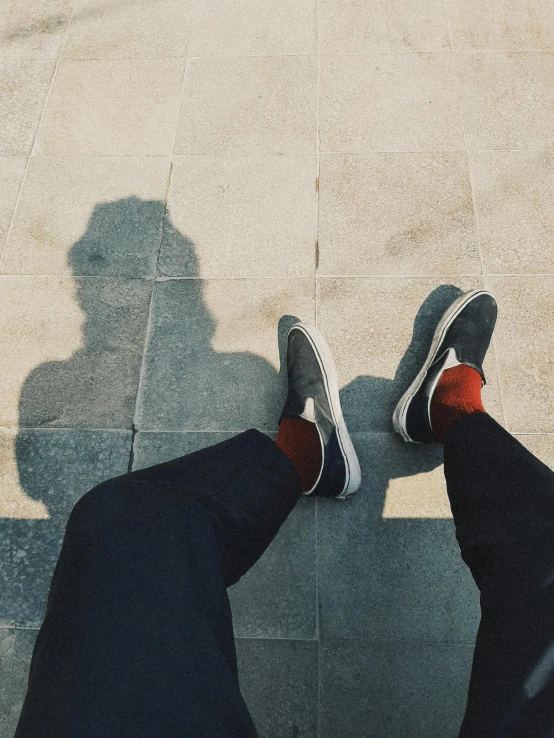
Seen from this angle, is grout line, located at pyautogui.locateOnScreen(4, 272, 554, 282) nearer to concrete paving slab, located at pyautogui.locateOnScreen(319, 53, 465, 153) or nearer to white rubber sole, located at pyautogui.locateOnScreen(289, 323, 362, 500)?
white rubber sole, located at pyautogui.locateOnScreen(289, 323, 362, 500)

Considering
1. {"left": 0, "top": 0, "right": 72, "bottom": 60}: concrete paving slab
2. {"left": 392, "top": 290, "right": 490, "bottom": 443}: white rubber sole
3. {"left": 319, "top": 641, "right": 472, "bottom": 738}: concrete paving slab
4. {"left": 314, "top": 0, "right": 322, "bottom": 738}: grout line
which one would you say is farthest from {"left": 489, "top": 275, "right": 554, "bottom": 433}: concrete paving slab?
{"left": 0, "top": 0, "right": 72, "bottom": 60}: concrete paving slab

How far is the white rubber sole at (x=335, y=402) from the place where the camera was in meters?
2.06

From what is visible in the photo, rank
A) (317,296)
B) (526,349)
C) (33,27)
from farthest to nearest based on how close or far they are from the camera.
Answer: (33,27), (317,296), (526,349)

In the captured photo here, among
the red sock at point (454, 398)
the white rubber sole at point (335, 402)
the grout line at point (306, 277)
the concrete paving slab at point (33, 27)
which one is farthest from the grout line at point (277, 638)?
the concrete paving slab at point (33, 27)

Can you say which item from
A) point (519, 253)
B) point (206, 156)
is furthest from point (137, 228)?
→ point (519, 253)

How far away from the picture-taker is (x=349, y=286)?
2451 mm

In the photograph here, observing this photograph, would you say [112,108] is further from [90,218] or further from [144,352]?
[144,352]

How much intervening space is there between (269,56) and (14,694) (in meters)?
3.00

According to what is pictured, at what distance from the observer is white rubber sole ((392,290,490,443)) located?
84.3 inches

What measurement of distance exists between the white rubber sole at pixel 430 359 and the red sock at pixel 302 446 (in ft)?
1.04

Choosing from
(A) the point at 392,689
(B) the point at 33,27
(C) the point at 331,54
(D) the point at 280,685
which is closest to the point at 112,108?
(B) the point at 33,27

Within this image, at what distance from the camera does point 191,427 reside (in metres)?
2.25

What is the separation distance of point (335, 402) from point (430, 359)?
416 mm

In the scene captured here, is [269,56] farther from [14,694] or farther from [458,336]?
[14,694]
